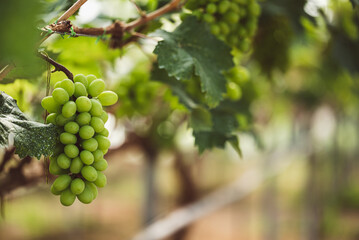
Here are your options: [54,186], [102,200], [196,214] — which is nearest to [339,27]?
[54,186]

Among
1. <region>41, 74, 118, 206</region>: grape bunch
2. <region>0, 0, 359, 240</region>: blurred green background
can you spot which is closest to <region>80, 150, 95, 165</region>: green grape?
<region>41, 74, 118, 206</region>: grape bunch

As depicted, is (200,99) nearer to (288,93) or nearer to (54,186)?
(54,186)

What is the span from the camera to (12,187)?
0.88 meters

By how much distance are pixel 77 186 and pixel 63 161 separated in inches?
1.6

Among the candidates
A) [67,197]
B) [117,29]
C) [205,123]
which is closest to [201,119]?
[205,123]

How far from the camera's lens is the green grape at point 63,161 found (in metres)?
0.46

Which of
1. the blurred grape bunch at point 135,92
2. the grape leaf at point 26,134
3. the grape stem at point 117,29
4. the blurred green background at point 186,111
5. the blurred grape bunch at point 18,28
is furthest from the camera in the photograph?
the blurred grape bunch at point 135,92

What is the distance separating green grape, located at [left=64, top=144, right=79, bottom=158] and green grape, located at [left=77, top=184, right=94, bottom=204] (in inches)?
2.2

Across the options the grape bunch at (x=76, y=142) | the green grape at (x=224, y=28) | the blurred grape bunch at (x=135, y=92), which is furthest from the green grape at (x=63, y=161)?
the blurred grape bunch at (x=135, y=92)

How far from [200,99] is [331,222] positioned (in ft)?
14.6

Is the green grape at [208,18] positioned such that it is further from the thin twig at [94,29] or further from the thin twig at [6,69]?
the thin twig at [6,69]

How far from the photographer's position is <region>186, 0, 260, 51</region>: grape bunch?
2.26 feet

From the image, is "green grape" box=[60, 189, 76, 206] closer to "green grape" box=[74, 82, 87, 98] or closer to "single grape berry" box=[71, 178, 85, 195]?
Result: "single grape berry" box=[71, 178, 85, 195]

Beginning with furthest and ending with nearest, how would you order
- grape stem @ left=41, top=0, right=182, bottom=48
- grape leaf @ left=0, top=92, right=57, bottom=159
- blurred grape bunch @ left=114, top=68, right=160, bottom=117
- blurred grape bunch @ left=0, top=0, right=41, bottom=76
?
blurred grape bunch @ left=114, top=68, right=160, bottom=117
grape stem @ left=41, top=0, right=182, bottom=48
grape leaf @ left=0, top=92, right=57, bottom=159
blurred grape bunch @ left=0, top=0, right=41, bottom=76
